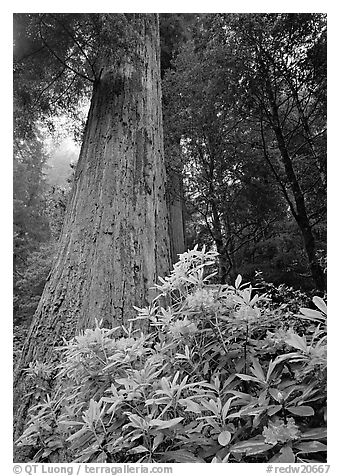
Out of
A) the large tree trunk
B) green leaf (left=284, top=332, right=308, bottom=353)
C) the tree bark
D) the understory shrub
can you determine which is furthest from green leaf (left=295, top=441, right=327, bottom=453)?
the tree bark

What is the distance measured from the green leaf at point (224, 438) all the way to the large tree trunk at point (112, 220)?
68 centimetres

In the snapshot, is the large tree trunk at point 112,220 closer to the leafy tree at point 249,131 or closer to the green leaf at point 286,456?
the green leaf at point 286,456

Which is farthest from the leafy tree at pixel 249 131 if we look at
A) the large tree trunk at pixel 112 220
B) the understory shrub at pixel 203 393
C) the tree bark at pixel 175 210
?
the understory shrub at pixel 203 393

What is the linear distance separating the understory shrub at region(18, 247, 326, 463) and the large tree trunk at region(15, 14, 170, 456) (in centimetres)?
43

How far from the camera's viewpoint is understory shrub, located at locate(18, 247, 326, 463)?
538 millimetres

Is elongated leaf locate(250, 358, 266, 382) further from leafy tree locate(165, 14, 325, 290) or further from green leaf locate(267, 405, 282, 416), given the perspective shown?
leafy tree locate(165, 14, 325, 290)

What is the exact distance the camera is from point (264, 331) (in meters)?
0.75

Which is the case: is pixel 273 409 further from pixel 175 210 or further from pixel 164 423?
pixel 175 210

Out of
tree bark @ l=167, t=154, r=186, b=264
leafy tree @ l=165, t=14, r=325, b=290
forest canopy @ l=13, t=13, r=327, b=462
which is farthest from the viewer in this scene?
tree bark @ l=167, t=154, r=186, b=264

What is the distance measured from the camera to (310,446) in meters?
0.51

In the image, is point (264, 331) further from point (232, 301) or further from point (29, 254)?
point (29, 254)

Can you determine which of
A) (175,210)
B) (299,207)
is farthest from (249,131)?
(175,210)
